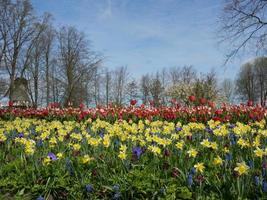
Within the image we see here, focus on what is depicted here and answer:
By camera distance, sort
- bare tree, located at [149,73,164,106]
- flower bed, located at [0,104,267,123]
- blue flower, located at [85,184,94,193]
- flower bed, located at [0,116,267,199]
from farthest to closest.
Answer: bare tree, located at [149,73,164,106]
flower bed, located at [0,104,267,123]
blue flower, located at [85,184,94,193]
flower bed, located at [0,116,267,199]

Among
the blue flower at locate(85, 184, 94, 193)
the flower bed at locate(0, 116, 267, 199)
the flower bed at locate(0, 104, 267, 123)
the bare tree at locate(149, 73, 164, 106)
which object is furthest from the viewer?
the bare tree at locate(149, 73, 164, 106)

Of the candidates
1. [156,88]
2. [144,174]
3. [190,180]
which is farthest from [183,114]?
[156,88]

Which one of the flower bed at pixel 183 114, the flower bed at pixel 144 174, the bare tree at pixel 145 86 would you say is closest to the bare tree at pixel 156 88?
the bare tree at pixel 145 86

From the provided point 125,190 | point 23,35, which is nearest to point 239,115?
point 125,190

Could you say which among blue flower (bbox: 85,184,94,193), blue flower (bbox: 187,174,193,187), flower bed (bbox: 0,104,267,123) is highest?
flower bed (bbox: 0,104,267,123)

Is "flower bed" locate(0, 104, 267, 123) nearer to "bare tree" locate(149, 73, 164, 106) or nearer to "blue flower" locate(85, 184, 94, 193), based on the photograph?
"blue flower" locate(85, 184, 94, 193)

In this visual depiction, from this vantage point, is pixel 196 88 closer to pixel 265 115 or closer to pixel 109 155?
pixel 265 115

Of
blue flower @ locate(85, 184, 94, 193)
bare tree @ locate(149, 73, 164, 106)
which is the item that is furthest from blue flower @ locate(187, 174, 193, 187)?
bare tree @ locate(149, 73, 164, 106)

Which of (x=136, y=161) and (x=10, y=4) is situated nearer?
(x=136, y=161)

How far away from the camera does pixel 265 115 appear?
8.90 metres

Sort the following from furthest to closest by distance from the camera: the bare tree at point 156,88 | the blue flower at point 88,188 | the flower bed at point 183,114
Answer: the bare tree at point 156,88
the flower bed at point 183,114
the blue flower at point 88,188

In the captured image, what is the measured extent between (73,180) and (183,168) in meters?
1.14

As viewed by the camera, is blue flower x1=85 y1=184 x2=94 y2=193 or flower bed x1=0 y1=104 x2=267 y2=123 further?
flower bed x1=0 y1=104 x2=267 y2=123

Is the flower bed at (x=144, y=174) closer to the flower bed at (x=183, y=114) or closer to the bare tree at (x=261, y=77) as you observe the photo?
the flower bed at (x=183, y=114)
